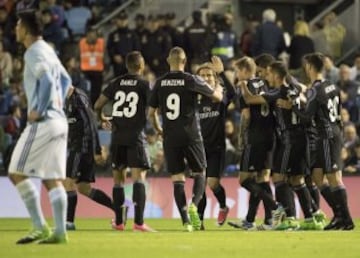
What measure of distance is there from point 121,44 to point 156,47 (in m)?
0.78

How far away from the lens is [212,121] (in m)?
18.9

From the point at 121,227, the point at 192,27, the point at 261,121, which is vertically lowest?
the point at 121,227

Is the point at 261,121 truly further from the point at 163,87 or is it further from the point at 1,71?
the point at 1,71

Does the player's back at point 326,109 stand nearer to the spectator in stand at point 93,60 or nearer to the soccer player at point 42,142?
the soccer player at point 42,142

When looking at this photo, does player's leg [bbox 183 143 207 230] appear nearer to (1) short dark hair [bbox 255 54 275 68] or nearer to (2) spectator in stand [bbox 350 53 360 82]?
(1) short dark hair [bbox 255 54 275 68]

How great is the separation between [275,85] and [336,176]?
155cm

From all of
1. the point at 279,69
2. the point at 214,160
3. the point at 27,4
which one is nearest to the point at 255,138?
the point at 214,160

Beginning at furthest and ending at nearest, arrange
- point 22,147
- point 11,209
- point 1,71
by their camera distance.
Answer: point 1,71
point 11,209
point 22,147

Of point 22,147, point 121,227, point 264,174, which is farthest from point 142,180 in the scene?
point 22,147

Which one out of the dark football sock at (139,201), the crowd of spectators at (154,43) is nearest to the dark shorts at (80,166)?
the dark football sock at (139,201)

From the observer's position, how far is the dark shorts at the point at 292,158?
18.3 meters

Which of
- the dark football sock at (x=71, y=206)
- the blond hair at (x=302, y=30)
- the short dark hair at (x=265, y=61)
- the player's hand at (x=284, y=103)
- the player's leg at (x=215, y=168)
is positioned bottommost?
the dark football sock at (x=71, y=206)

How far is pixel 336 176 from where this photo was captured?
17.9 meters

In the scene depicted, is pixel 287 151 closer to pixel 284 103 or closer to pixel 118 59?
pixel 284 103
